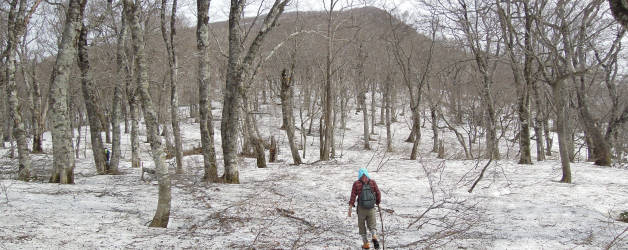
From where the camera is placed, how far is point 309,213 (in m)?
8.37

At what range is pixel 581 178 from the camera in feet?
36.9

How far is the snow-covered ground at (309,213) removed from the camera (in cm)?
606

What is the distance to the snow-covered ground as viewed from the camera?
6059 millimetres

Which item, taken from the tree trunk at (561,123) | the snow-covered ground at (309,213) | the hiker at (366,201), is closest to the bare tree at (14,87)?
the snow-covered ground at (309,213)

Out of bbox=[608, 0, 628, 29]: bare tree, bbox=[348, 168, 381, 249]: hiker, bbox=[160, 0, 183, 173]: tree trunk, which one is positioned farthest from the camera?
bbox=[160, 0, 183, 173]: tree trunk

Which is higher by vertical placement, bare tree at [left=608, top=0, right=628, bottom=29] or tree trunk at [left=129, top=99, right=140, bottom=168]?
bare tree at [left=608, top=0, right=628, bottom=29]

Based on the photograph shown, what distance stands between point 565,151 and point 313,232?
7.85 meters

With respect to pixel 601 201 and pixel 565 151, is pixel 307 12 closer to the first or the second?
pixel 565 151

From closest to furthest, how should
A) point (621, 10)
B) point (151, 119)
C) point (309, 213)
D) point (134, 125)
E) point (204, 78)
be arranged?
point (621, 10) < point (151, 119) < point (309, 213) < point (204, 78) < point (134, 125)

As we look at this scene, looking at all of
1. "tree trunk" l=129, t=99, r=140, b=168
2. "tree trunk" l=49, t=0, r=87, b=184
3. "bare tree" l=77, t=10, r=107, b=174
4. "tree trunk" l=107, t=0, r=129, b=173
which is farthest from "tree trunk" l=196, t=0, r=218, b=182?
"tree trunk" l=129, t=99, r=140, b=168

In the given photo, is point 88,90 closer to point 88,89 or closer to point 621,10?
Result: point 88,89

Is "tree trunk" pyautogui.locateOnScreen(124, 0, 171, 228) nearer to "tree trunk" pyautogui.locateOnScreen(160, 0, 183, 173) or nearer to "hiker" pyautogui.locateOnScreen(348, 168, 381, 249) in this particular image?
"hiker" pyautogui.locateOnScreen(348, 168, 381, 249)

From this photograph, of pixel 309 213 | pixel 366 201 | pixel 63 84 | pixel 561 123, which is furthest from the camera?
pixel 561 123

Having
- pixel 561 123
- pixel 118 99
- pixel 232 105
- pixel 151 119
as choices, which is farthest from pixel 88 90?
pixel 561 123
